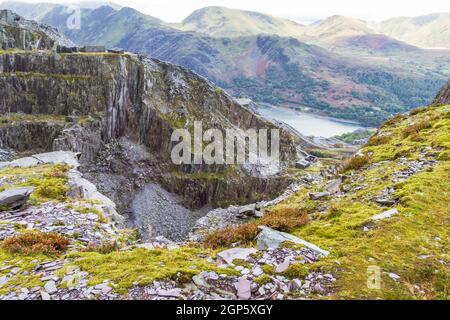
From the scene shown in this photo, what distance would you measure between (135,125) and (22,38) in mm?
36349

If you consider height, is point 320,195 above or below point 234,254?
below

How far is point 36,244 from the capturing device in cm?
1369

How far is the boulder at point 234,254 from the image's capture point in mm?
11906

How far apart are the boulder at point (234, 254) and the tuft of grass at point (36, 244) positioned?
686 centimetres

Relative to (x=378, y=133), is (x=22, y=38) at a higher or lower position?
higher

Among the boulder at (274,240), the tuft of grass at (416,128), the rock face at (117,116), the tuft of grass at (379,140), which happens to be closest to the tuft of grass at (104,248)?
the boulder at (274,240)

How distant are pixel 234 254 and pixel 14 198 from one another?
1508 cm

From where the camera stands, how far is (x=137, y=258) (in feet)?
40.1

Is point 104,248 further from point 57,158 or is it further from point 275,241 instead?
point 57,158

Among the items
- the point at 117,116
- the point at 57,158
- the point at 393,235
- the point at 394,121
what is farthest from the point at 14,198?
the point at 117,116
